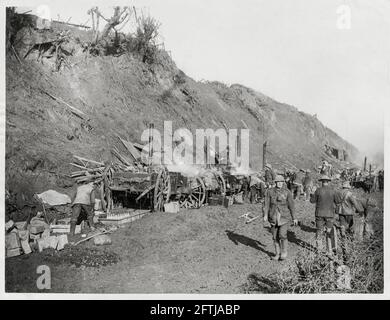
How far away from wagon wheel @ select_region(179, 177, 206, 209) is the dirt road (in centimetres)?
276

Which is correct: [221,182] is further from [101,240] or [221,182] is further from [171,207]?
[101,240]

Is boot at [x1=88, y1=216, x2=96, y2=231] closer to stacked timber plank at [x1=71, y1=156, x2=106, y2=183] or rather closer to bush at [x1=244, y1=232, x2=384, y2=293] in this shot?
stacked timber plank at [x1=71, y1=156, x2=106, y2=183]

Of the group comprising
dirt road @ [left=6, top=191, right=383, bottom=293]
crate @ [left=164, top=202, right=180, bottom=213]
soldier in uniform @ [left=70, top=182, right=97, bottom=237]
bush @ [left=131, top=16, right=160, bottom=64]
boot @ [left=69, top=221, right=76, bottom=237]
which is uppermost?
bush @ [left=131, top=16, right=160, bottom=64]

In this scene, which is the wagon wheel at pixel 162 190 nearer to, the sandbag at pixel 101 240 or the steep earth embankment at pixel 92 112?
the steep earth embankment at pixel 92 112

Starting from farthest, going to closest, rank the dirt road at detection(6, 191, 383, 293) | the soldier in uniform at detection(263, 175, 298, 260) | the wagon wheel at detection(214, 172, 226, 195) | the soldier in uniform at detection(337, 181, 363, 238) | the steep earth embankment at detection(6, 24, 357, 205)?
the wagon wheel at detection(214, 172, 226, 195) < the steep earth embankment at detection(6, 24, 357, 205) < the soldier in uniform at detection(337, 181, 363, 238) < the soldier in uniform at detection(263, 175, 298, 260) < the dirt road at detection(6, 191, 383, 293)

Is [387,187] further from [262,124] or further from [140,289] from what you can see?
[262,124]

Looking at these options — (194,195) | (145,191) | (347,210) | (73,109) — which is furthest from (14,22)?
(347,210)

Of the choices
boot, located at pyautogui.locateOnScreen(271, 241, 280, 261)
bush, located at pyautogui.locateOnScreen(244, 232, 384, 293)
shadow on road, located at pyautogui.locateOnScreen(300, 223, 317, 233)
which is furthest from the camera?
shadow on road, located at pyautogui.locateOnScreen(300, 223, 317, 233)

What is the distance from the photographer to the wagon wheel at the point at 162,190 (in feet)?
36.4

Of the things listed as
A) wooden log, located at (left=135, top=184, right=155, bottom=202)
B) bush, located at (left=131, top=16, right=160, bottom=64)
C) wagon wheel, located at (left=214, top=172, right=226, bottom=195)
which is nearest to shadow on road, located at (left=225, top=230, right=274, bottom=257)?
wooden log, located at (left=135, top=184, right=155, bottom=202)

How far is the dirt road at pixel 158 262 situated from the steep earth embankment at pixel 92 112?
2292 millimetres

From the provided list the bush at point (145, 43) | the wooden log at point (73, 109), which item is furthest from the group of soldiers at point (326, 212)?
the bush at point (145, 43)

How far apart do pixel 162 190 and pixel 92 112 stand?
4993mm

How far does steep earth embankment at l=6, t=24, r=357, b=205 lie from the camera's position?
10.8 metres
